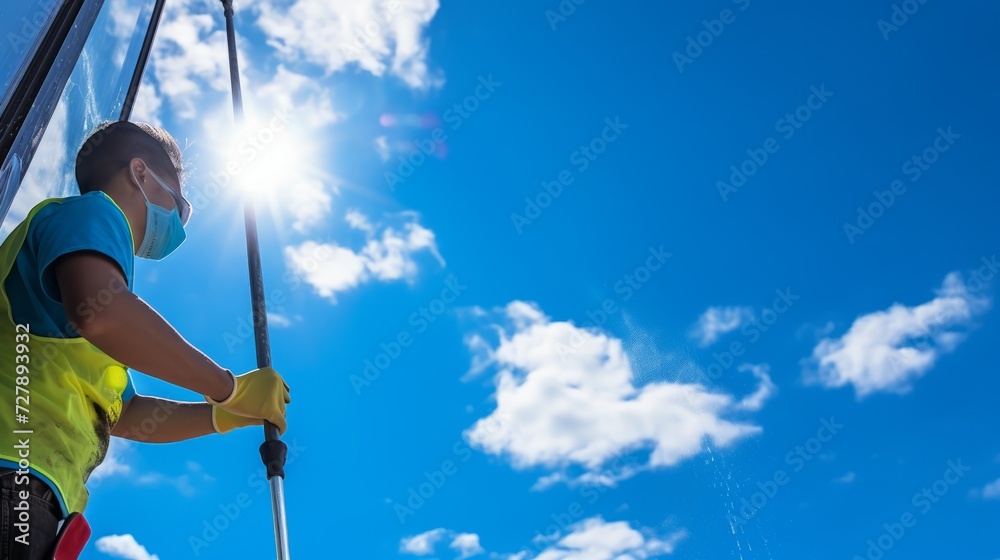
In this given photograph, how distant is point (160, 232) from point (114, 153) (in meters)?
0.26

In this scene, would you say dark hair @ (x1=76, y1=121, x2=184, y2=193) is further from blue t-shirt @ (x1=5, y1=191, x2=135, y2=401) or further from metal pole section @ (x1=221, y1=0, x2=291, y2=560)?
metal pole section @ (x1=221, y1=0, x2=291, y2=560)

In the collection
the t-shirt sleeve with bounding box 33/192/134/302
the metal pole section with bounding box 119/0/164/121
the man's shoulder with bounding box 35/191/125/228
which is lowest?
the t-shirt sleeve with bounding box 33/192/134/302

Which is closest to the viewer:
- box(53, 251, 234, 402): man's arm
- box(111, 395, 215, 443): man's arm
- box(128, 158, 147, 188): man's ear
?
box(53, 251, 234, 402): man's arm

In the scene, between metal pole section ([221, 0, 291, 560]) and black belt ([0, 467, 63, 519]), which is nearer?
black belt ([0, 467, 63, 519])

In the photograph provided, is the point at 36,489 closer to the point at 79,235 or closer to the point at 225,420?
the point at 79,235

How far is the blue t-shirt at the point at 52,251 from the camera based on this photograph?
1.50 metres

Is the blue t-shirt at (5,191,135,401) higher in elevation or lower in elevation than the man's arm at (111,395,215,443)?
lower

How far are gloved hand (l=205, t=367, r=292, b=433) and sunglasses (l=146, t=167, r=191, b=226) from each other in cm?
53

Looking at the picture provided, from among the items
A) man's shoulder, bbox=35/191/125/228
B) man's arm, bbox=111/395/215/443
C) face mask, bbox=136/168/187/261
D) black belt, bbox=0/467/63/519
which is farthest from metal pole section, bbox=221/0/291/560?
man's shoulder, bbox=35/191/125/228

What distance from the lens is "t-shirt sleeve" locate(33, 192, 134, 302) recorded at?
4.87ft

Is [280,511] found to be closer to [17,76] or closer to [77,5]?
[17,76]

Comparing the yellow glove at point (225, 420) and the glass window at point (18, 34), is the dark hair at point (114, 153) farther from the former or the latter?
the yellow glove at point (225, 420)

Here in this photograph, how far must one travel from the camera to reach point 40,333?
1.55 metres

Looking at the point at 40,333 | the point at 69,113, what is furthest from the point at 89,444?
the point at 69,113
